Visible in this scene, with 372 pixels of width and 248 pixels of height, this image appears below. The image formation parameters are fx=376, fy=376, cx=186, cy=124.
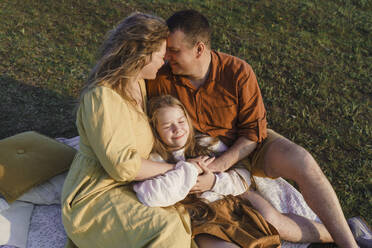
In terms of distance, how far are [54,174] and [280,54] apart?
488 cm

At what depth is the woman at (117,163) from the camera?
2.71 m

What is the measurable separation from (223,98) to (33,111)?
285 cm

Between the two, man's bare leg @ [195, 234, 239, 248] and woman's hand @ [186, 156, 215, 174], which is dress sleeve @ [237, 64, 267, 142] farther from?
man's bare leg @ [195, 234, 239, 248]

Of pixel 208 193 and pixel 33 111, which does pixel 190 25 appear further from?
pixel 33 111

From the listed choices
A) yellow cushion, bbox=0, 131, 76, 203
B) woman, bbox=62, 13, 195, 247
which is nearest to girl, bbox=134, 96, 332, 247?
woman, bbox=62, 13, 195, 247

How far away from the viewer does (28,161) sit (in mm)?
3506

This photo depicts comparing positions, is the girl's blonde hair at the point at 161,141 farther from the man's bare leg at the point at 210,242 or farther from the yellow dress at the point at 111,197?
the man's bare leg at the point at 210,242

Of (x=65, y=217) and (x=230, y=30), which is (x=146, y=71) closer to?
(x=65, y=217)

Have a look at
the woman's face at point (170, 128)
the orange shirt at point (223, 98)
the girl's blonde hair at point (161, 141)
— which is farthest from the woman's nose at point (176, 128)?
the orange shirt at point (223, 98)

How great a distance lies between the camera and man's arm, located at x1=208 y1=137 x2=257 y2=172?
350cm

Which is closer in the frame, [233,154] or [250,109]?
[233,154]

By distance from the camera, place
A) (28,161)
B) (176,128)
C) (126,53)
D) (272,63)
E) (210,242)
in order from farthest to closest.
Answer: (272,63) → (28,161) → (176,128) → (126,53) → (210,242)

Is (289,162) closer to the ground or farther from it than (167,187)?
closer to the ground

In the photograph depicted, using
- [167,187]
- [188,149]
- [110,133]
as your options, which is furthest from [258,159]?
[110,133]
